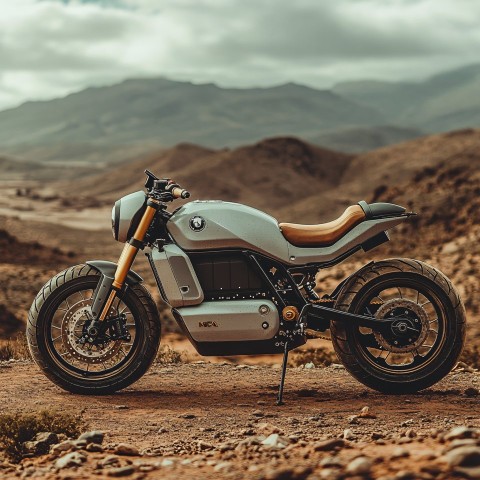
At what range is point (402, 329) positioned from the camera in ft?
21.8

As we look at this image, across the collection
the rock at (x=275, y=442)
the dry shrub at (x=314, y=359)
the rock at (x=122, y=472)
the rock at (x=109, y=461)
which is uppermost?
the rock at (x=275, y=442)

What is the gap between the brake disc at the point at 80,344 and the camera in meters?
6.95

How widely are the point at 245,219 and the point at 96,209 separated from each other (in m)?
41.0

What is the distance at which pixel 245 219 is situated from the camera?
664 centimetres

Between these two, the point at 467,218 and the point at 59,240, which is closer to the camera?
the point at 467,218

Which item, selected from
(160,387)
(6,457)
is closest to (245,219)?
(160,387)

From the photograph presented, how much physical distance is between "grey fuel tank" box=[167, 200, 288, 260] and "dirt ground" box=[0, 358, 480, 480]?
4.18ft

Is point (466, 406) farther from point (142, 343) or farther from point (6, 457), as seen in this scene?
point (6, 457)

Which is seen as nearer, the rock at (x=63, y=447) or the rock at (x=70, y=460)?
the rock at (x=70, y=460)

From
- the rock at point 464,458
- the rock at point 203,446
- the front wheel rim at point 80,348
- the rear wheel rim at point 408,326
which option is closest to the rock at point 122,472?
the rock at point 203,446

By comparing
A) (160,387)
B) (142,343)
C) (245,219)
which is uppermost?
(245,219)

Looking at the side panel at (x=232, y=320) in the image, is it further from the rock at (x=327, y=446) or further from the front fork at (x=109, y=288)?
the rock at (x=327, y=446)

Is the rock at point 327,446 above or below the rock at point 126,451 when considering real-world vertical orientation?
above

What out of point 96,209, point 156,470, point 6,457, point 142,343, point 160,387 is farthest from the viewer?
point 96,209
